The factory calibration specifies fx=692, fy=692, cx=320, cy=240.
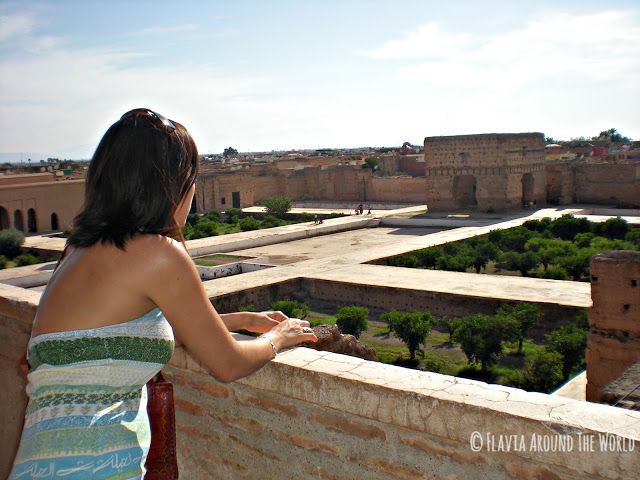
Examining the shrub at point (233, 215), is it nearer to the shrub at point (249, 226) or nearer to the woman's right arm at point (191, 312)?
the shrub at point (249, 226)

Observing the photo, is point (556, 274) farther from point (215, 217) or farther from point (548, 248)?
point (215, 217)

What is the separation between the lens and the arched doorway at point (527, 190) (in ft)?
83.4

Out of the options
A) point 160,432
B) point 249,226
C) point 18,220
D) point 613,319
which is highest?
point 160,432

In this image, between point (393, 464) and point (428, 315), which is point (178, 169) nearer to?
point (393, 464)

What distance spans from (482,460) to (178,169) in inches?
46.9

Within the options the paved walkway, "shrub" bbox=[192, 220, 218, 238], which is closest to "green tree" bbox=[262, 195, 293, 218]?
the paved walkway

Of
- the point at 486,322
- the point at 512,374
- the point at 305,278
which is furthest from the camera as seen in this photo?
the point at 305,278

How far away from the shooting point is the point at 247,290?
13.5 metres


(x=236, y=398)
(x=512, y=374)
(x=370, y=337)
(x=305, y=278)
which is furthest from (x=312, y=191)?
(x=236, y=398)

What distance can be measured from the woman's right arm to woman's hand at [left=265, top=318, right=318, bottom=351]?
41 centimetres

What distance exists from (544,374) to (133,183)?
8.01 meters

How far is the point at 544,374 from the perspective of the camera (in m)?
8.60

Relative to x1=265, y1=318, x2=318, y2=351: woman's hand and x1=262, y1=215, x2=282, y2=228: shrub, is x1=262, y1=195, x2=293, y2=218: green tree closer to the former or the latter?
x1=262, y1=215, x2=282, y2=228: shrub

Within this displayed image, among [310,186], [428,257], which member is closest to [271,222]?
[310,186]
